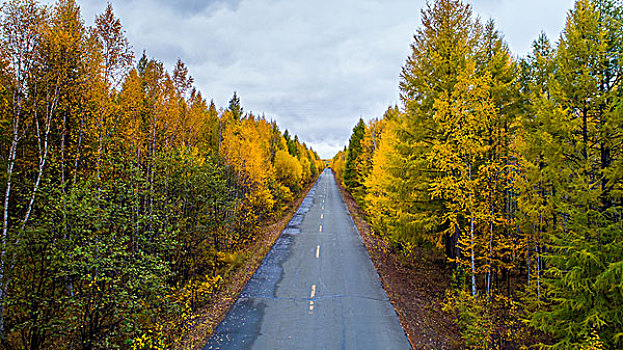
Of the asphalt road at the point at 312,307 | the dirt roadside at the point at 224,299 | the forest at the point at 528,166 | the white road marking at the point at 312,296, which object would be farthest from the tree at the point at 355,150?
the white road marking at the point at 312,296

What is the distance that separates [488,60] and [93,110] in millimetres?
14373

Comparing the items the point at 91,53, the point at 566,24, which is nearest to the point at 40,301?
the point at 91,53

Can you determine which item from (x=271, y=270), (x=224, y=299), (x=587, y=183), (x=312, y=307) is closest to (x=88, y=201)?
(x=224, y=299)

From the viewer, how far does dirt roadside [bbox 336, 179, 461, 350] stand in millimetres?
7039

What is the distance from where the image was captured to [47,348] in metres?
6.85

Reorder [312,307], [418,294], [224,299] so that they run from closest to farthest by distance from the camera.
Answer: [312,307], [224,299], [418,294]

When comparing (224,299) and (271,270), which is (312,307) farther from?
(271,270)

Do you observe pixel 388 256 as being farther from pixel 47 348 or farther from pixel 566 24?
pixel 47 348

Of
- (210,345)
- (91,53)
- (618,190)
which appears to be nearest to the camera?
(618,190)

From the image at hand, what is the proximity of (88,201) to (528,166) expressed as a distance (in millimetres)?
10706

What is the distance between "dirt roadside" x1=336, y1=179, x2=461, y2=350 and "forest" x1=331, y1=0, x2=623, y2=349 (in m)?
0.59

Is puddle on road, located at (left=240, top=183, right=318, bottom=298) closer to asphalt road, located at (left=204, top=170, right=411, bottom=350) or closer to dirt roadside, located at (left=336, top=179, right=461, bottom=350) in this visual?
asphalt road, located at (left=204, top=170, right=411, bottom=350)

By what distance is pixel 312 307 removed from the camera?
8453 millimetres

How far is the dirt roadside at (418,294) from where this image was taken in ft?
23.1
